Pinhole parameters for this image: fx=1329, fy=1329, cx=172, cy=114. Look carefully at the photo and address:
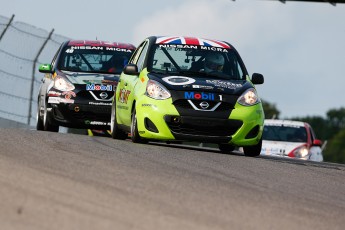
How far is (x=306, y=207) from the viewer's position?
9.98m

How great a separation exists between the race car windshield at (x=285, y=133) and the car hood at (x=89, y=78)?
7.54 meters

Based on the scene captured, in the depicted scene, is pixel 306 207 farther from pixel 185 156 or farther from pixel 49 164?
pixel 185 156

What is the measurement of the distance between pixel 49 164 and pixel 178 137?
16.5 feet

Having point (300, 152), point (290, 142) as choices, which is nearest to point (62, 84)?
point (300, 152)

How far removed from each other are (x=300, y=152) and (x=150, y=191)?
16.4m

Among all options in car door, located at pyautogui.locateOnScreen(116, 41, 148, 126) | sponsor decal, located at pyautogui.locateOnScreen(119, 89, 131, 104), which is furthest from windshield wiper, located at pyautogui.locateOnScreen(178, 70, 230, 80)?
sponsor decal, located at pyautogui.locateOnScreen(119, 89, 131, 104)

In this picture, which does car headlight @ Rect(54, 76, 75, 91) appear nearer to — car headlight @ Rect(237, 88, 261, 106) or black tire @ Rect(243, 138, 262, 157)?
black tire @ Rect(243, 138, 262, 157)

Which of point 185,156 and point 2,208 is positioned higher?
point 2,208

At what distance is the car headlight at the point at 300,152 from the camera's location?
25.9 meters

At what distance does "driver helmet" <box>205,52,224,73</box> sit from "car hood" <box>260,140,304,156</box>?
29.6 feet

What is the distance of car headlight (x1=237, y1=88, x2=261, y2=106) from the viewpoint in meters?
16.2

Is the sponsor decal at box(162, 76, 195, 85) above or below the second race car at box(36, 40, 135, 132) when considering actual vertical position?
above

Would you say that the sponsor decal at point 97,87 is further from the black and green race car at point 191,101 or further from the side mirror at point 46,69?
the black and green race car at point 191,101

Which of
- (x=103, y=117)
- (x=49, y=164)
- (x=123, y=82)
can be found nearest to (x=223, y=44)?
(x=123, y=82)
